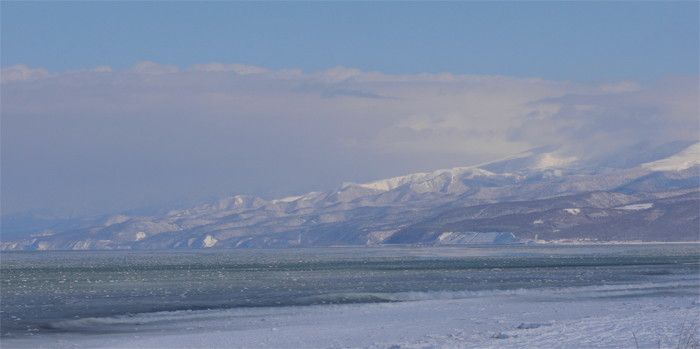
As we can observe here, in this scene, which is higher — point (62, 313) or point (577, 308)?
point (62, 313)

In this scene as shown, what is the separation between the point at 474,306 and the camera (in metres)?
44.4

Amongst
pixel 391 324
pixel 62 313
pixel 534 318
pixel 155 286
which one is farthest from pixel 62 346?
pixel 155 286

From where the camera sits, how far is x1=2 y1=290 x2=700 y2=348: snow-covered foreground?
29391mm

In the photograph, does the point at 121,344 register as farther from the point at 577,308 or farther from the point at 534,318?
the point at 577,308

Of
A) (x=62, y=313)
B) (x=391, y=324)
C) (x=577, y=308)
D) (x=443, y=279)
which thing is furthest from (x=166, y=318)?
(x=443, y=279)

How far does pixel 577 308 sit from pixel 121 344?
26.5 metres

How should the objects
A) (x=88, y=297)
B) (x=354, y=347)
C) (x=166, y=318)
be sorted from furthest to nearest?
(x=88, y=297) < (x=166, y=318) < (x=354, y=347)

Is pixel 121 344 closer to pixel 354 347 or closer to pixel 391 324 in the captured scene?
pixel 354 347

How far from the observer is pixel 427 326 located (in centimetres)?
3544

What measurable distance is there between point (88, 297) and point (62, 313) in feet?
37.4

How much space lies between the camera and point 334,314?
4194 centimetres

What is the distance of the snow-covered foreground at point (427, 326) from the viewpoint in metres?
29.4

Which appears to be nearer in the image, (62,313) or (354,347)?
(354,347)

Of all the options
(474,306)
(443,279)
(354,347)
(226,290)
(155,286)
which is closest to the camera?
(354,347)
